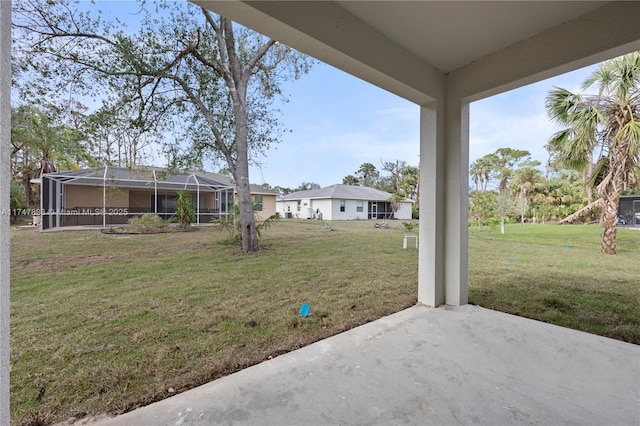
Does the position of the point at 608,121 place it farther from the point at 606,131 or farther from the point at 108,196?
the point at 108,196

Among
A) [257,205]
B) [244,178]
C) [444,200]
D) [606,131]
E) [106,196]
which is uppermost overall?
[606,131]

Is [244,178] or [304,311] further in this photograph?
[244,178]

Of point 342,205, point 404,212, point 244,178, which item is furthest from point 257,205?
point 404,212

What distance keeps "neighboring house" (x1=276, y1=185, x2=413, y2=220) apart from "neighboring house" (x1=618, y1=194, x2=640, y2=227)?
13387 millimetres

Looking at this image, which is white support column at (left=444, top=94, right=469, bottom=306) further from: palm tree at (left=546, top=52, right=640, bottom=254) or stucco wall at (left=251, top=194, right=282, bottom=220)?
stucco wall at (left=251, top=194, right=282, bottom=220)

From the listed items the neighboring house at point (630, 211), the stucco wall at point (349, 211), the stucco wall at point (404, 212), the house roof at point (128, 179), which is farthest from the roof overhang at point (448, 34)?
the stucco wall at point (404, 212)

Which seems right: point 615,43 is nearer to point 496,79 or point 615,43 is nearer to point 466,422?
point 496,79

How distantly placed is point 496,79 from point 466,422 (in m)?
3.11

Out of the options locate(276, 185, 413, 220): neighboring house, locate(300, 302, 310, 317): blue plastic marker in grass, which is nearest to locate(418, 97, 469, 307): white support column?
locate(300, 302, 310, 317): blue plastic marker in grass

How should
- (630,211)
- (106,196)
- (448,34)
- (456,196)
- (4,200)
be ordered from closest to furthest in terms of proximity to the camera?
(4,200) < (448,34) < (456,196) < (630,211) < (106,196)

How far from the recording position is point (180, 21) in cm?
568

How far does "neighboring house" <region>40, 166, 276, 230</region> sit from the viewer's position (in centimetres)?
1110

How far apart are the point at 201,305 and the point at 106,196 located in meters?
13.7

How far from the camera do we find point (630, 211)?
12.9m
